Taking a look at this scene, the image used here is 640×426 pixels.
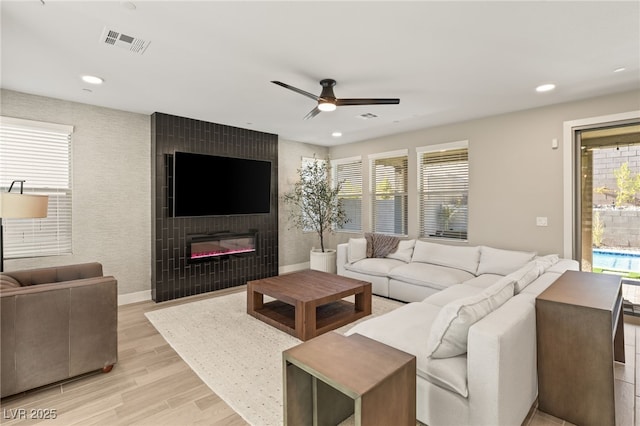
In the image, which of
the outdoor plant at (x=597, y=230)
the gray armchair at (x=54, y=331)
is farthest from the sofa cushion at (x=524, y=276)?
the gray armchair at (x=54, y=331)

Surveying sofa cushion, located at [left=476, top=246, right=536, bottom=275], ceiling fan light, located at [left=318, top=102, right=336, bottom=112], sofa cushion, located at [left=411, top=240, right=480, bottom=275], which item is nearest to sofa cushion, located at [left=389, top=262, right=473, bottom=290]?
sofa cushion, located at [left=411, top=240, right=480, bottom=275]

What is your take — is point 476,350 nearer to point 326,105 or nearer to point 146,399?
point 146,399

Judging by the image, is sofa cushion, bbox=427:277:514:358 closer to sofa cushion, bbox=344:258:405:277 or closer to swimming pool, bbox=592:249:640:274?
sofa cushion, bbox=344:258:405:277

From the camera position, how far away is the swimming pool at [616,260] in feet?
11.9

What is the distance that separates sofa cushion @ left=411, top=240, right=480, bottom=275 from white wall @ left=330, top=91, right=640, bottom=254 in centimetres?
45

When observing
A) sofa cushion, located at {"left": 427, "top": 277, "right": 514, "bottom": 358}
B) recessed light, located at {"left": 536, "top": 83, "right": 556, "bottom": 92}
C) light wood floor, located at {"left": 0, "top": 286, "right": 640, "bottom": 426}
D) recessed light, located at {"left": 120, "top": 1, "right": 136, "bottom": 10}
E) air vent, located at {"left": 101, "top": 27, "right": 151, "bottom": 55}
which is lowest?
light wood floor, located at {"left": 0, "top": 286, "right": 640, "bottom": 426}

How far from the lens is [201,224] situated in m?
4.91

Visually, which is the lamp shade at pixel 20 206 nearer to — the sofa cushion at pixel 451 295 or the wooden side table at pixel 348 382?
the wooden side table at pixel 348 382

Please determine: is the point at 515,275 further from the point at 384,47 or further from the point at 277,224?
the point at 277,224

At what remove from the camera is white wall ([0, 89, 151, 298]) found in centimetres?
383

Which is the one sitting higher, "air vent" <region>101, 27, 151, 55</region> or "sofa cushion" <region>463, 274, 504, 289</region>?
"air vent" <region>101, 27, 151, 55</region>

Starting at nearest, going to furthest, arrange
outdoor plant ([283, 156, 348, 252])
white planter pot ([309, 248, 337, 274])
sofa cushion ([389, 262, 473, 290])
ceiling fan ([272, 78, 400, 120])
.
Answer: ceiling fan ([272, 78, 400, 120])
sofa cushion ([389, 262, 473, 290])
white planter pot ([309, 248, 337, 274])
outdoor plant ([283, 156, 348, 252])

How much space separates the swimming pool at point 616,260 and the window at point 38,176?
6.57m

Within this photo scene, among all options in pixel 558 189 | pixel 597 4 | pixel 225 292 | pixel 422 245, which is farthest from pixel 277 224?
pixel 597 4
